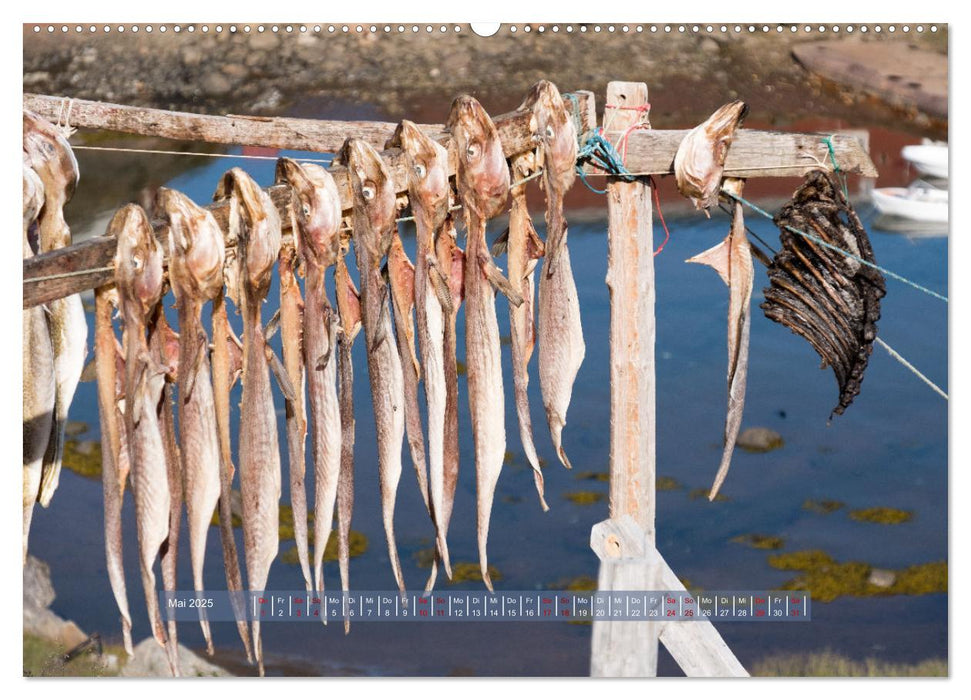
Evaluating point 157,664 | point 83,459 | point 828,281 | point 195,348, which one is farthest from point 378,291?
point 83,459

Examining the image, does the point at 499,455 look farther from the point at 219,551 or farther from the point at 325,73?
the point at 219,551

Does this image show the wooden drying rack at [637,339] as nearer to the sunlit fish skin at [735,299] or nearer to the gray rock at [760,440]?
the sunlit fish skin at [735,299]

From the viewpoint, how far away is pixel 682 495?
10992 millimetres

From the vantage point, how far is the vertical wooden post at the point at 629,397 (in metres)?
4.37

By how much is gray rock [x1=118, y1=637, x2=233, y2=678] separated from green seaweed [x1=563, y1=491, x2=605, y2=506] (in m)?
3.49

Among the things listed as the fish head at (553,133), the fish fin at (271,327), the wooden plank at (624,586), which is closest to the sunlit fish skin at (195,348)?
the fish fin at (271,327)

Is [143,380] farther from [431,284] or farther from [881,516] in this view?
[881,516]

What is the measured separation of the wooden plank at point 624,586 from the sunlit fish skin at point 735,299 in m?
0.43

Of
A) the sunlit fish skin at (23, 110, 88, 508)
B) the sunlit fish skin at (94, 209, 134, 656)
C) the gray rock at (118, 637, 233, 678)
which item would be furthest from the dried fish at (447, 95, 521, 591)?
the gray rock at (118, 637, 233, 678)

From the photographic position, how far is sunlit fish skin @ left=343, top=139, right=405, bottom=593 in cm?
374

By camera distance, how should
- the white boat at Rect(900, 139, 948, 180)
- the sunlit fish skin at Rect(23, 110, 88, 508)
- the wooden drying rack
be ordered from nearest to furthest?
the sunlit fish skin at Rect(23, 110, 88, 508)
the wooden drying rack
the white boat at Rect(900, 139, 948, 180)

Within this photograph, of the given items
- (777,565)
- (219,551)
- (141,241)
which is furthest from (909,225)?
(141,241)

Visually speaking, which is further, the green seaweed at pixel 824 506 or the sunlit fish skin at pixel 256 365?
the green seaweed at pixel 824 506

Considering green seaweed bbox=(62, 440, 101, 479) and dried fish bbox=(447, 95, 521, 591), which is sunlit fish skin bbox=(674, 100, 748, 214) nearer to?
dried fish bbox=(447, 95, 521, 591)
